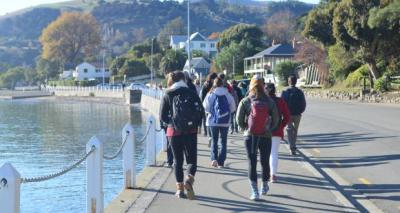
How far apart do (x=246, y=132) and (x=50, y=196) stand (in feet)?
23.2

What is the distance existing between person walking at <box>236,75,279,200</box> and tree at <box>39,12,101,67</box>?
15503 centimetres

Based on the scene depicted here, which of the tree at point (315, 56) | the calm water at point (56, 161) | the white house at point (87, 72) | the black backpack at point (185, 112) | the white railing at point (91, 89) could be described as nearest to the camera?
the black backpack at point (185, 112)

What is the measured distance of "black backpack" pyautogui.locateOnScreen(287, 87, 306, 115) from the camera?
47.7ft

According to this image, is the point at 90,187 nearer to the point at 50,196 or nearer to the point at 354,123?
the point at 50,196

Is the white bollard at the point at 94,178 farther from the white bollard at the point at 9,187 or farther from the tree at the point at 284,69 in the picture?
the tree at the point at 284,69

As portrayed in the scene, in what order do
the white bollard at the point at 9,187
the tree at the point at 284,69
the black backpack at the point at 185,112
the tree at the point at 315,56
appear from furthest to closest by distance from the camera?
1. the tree at the point at 284,69
2. the tree at the point at 315,56
3. the black backpack at the point at 185,112
4. the white bollard at the point at 9,187

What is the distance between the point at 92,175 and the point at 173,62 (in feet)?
299

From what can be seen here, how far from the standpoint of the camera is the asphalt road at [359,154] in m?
10.3

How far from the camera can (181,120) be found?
9367 mm

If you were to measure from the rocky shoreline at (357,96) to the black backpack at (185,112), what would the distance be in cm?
3042

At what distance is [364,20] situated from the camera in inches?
1596

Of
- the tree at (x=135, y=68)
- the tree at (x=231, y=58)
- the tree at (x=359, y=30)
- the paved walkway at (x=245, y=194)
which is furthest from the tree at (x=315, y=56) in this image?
the tree at (x=135, y=68)

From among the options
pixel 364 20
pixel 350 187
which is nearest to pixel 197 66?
pixel 364 20

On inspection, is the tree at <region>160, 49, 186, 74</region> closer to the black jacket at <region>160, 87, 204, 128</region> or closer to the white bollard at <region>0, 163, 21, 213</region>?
the black jacket at <region>160, 87, 204, 128</region>
